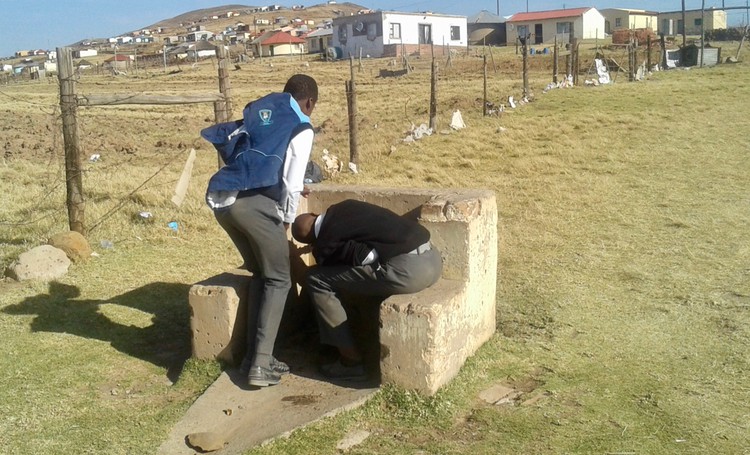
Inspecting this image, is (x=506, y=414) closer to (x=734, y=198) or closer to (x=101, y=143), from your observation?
(x=734, y=198)

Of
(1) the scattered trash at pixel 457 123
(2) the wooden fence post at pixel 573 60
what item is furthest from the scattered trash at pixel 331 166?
(2) the wooden fence post at pixel 573 60

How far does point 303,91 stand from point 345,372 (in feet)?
5.56

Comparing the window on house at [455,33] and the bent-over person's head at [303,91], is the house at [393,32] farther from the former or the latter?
the bent-over person's head at [303,91]

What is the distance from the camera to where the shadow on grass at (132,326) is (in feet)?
18.3

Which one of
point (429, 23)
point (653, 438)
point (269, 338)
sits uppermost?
point (429, 23)

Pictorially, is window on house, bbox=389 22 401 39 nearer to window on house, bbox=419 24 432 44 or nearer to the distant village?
the distant village

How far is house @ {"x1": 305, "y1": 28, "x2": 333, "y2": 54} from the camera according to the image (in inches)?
2661

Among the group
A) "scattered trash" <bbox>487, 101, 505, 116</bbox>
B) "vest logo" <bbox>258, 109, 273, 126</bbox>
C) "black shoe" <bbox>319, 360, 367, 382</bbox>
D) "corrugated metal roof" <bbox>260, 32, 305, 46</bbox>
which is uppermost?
"corrugated metal roof" <bbox>260, 32, 305, 46</bbox>

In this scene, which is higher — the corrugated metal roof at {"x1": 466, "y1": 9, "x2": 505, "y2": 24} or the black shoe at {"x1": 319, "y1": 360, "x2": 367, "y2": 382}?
the corrugated metal roof at {"x1": 466, "y1": 9, "x2": 505, "y2": 24}

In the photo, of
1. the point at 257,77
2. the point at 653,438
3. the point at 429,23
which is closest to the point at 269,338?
the point at 653,438

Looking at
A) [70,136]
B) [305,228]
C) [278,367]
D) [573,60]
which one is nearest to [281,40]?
[573,60]

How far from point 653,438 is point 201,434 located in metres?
2.33

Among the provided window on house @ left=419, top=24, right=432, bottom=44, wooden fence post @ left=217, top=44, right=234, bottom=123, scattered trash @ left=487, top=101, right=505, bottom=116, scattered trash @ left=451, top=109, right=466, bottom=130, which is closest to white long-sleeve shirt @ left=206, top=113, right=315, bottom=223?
wooden fence post @ left=217, top=44, right=234, bottom=123

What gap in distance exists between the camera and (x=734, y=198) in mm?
10070
